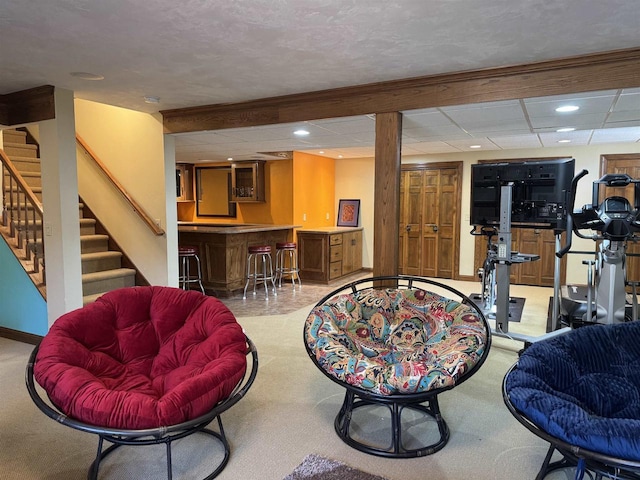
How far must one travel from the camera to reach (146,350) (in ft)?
8.13

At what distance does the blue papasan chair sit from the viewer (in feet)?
4.55

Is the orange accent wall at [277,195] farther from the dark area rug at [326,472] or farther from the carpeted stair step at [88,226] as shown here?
the dark area rug at [326,472]

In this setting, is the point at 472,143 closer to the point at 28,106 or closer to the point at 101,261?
the point at 101,261

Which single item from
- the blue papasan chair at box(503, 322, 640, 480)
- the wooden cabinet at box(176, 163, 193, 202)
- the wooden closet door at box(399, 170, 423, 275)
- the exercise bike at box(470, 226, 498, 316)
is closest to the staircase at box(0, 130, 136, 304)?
the wooden cabinet at box(176, 163, 193, 202)

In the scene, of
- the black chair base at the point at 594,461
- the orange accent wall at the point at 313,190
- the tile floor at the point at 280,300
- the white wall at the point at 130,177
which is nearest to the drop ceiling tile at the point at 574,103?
the black chair base at the point at 594,461

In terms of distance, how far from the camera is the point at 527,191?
3812mm

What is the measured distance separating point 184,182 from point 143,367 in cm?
643

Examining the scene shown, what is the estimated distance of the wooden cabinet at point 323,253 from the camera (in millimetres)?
7129

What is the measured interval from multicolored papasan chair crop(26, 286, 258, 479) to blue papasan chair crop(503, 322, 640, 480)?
120cm

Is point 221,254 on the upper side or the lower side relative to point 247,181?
lower

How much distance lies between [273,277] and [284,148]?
1986mm

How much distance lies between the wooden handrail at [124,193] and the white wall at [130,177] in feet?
0.15

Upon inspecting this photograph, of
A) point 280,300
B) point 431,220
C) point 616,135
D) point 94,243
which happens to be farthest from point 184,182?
point 616,135

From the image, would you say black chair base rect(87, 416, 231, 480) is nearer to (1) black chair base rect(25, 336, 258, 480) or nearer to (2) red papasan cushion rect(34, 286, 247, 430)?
(1) black chair base rect(25, 336, 258, 480)
